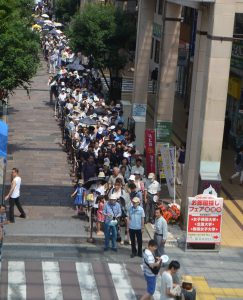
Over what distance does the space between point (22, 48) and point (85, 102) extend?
5.88 metres

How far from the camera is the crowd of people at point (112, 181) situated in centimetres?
1750

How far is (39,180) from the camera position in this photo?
1006 inches

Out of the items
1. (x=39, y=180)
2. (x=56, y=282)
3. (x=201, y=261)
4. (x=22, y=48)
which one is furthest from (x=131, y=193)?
(x=22, y=48)

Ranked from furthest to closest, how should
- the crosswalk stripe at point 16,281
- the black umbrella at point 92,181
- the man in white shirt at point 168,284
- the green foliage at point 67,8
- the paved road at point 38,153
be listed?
the green foliage at point 67,8
the paved road at point 38,153
the black umbrella at point 92,181
the crosswalk stripe at point 16,281
the man in white shirt at point 168,284

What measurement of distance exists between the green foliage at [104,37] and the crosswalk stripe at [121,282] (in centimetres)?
2277

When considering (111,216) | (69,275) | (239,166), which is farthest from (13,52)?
(69,275)

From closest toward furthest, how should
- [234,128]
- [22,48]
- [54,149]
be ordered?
1. [22,48]
2. [54,149]
3. [234,128]

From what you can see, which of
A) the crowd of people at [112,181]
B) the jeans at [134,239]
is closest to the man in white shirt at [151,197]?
the crowd of people at [112,181]

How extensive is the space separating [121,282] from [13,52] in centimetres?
1251

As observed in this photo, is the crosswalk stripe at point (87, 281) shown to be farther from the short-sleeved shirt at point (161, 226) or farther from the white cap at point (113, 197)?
the short-sleeved shirt at point (161, 226)

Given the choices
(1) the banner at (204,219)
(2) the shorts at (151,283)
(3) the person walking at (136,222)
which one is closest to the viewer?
(2) the shorts at (151,283)

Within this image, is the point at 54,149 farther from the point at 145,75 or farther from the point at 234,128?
the point at 234,128

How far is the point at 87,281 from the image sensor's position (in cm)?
1686

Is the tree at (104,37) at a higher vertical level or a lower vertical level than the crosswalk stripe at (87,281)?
higher
